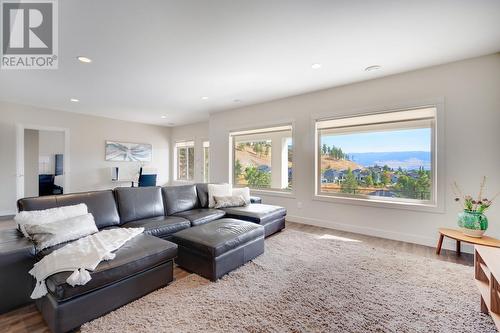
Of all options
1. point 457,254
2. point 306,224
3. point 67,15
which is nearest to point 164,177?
point 306,224

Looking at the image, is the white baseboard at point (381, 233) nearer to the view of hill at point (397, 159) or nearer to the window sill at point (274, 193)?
the window sill at point (274, 193)

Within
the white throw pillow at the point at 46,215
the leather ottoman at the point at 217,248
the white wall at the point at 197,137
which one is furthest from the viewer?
the white wall at the point at 197,137

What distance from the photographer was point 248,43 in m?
2.55

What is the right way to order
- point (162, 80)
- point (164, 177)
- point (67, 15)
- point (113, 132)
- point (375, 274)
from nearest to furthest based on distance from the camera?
point (67, 15) < point (375, 274) < point (162, 80) < point (113, 132) < point (164, 177)

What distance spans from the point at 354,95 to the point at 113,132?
661 centimetres

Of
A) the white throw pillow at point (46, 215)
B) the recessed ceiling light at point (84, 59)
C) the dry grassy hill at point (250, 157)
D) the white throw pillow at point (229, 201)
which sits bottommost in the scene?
the white throw pillow at point (229, 201)

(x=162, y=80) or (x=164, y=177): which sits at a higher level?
(x=162, y=80)

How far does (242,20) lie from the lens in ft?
7.02

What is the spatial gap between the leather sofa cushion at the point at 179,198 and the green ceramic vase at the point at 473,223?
12.4 ft

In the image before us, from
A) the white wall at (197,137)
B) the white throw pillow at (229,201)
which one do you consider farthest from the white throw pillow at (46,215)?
the white wall at (197,137)

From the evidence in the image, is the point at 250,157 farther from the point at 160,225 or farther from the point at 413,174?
the point at 413,174

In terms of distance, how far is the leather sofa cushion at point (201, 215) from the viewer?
3150 millimetres

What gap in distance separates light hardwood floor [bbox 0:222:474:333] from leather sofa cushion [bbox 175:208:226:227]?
763mm

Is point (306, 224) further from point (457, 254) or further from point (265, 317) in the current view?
point (265, 317)
